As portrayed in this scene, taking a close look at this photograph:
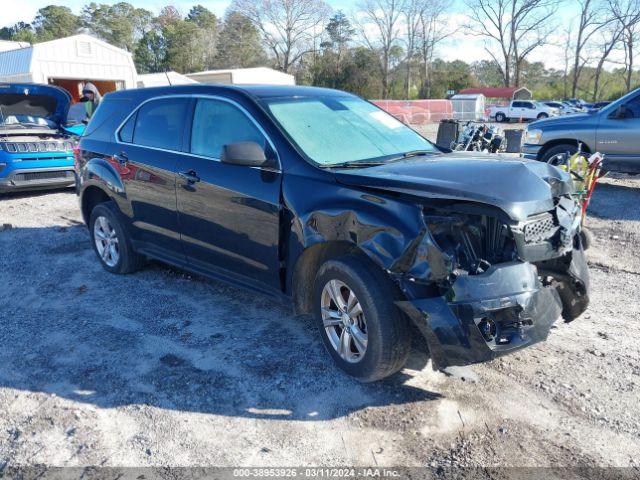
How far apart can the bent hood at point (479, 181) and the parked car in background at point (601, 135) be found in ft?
20.8

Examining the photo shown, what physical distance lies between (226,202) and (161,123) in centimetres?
131

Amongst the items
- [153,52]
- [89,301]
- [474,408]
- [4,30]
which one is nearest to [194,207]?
[89,301]

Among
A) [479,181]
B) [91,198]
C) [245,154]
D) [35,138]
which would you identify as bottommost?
[91,198]

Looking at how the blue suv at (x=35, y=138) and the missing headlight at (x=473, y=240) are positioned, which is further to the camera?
the blue suv at (x=35, y=138)

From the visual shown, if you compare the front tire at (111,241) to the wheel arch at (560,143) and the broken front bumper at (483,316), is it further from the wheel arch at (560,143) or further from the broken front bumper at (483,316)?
the wheel arch at (560,143)

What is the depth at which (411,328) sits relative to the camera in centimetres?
331

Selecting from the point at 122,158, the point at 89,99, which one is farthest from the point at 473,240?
the point at 89,99

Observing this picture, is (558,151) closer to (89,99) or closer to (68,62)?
(89,99)

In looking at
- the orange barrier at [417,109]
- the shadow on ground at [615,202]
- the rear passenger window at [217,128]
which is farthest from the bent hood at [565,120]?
the orange barrier at [417,109]

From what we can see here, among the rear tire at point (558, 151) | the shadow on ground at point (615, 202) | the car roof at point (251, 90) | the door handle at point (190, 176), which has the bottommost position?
the shadow on ground at point (615, 202)

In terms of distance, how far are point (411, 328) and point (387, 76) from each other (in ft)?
219

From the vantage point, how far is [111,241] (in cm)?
575

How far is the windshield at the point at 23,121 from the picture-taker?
10266mm

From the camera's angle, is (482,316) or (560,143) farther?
(560,143)
